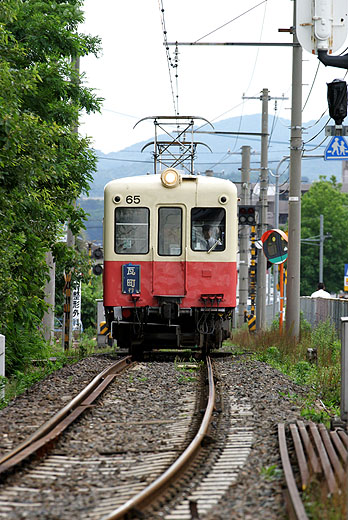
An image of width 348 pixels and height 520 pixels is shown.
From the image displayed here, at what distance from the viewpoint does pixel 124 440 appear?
24.8ft

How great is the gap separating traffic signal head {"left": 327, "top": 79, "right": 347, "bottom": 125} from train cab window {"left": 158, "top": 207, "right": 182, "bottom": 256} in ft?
18.9

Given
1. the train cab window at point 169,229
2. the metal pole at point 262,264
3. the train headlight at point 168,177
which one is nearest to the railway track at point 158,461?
the train cab window at point 169,229

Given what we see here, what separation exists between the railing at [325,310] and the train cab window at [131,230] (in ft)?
13.0

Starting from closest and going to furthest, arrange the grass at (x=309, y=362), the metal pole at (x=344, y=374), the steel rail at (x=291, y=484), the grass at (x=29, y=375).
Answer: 1. the steel rail at (x=291, y=484)
2. the metal pole at (x=344, y=374)
3. the grass at (x=29, y=375)
4. the grass at (x=309, y=362)

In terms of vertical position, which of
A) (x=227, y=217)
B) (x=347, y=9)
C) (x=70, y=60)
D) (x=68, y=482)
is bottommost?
(x=68, y=482)

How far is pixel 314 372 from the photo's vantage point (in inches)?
508

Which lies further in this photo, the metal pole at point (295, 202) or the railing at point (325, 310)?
the railing at point (325, 310)

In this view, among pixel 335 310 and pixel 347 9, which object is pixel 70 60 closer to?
pixel 335 310

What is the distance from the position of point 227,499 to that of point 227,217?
9548 mm

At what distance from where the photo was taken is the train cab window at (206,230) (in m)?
14.8

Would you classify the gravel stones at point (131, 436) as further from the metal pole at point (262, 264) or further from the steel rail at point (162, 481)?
the metal pole at point (262, 264)

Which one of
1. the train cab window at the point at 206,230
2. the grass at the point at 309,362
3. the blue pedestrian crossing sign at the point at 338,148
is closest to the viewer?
A: the grass at the point at 309,362

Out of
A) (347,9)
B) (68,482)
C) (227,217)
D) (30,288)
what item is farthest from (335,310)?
(68,482)

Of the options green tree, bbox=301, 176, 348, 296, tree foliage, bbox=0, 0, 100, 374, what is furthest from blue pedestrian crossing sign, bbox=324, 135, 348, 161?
green tree, bbox=301, 176, 348, 296
